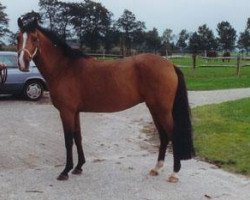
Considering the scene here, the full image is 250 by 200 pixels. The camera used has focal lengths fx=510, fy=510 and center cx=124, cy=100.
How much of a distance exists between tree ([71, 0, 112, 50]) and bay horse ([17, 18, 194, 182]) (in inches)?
2404

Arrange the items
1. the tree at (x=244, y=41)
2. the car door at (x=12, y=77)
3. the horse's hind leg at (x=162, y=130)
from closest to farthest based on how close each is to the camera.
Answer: the horse's hind leg at (x=162, y=130) → the car door at (x=12, y=77) → the tree at (x=244, y=41)

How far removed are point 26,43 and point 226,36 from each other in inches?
3370

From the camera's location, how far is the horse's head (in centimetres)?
639

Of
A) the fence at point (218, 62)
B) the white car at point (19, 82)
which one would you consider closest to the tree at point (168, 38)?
the fence at point (218, 62)

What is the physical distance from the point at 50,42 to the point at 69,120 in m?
1.09

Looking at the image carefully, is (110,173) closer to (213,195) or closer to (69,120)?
(69,120)

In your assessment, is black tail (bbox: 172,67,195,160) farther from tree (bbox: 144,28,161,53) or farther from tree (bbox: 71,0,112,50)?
tree (bbox: 144,28,161,53)

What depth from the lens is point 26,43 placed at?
645cm

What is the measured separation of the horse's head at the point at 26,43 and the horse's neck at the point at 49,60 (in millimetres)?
231

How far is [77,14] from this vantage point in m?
71.4

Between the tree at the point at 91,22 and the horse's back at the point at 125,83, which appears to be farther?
the tree at the point at 91,22

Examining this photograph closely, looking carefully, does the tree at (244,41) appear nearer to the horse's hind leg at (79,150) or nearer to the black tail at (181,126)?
the black tail at (181,126)

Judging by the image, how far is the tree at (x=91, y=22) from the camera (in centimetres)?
6931

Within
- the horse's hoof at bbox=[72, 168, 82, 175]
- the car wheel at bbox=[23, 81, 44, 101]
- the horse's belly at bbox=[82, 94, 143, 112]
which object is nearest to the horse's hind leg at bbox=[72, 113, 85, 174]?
the horse's hoof at bbox=[72, 168, 82, 175]
